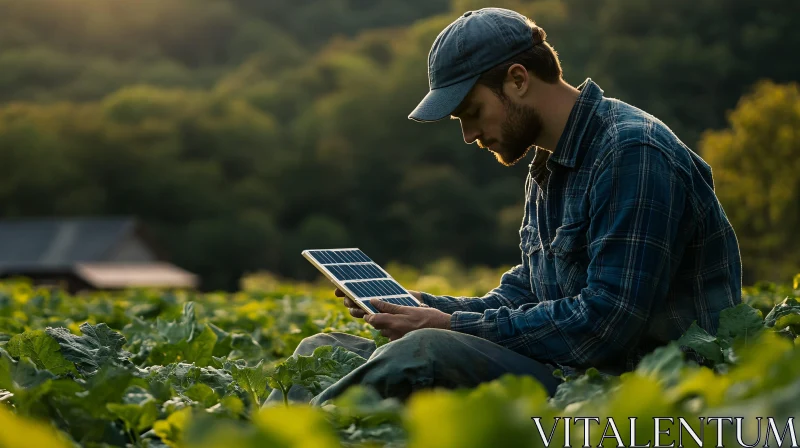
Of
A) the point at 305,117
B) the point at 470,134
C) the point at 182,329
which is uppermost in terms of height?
the point at 470,134

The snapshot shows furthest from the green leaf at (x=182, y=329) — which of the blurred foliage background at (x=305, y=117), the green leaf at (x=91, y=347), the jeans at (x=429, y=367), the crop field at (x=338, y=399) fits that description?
the blurred foliage background at (x=305, y=117)

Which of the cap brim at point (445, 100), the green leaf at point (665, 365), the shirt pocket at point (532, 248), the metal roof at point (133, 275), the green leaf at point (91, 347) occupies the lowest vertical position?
the metal roof at point (133, 275)

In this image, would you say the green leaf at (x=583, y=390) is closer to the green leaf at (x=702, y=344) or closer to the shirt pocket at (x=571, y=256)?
the green leaf at (x=702, y=344)

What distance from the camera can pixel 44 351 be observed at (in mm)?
3254

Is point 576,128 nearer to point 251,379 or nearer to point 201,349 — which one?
point 251,379

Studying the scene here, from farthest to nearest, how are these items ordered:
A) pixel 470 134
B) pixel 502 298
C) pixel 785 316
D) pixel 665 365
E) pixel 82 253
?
pixel 82 253 → pixel 502 298 → pixel 470 134 → pixel 785 316 → pixel 665 365

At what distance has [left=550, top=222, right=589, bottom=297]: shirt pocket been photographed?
3502 millimetres

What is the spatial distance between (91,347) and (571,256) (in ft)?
5.26

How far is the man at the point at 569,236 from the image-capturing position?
3191 millimetres

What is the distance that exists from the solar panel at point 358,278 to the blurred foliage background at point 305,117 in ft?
156

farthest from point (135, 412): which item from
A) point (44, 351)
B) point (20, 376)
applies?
point (44, 351)

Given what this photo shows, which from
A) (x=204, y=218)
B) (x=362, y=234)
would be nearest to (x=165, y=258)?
(x=204, y=218)

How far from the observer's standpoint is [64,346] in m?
3.29

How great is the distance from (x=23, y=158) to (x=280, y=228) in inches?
653
